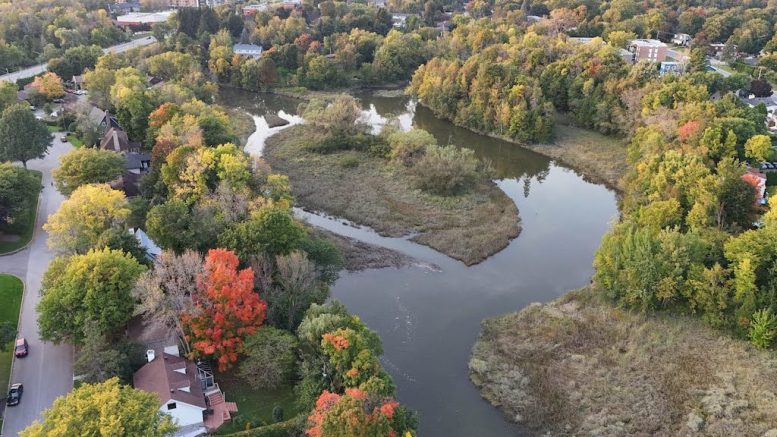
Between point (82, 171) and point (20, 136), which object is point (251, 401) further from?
point (20, 136)

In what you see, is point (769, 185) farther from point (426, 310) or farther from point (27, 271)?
point (27, 271)

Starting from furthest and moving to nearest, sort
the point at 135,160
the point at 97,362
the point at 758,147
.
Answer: the point at 135,160 < the point at 758,147 < the point at 97,362

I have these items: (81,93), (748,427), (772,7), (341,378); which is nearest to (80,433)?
(341,378)

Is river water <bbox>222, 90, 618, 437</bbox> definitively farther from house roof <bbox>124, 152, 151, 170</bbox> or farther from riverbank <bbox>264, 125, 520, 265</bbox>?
house roof <bbox>124, 152, 151, 170</bbox>

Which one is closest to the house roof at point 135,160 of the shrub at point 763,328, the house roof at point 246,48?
the house roof at point 246,48

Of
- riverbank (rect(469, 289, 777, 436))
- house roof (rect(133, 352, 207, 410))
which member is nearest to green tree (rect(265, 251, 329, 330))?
house roof (rect(133, 352, 207, 410))

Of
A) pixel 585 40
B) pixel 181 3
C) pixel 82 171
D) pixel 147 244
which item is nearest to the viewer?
pixel 147 244

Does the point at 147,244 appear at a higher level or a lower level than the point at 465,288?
higher

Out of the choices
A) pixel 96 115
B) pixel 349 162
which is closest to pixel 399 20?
pixel 349 162
